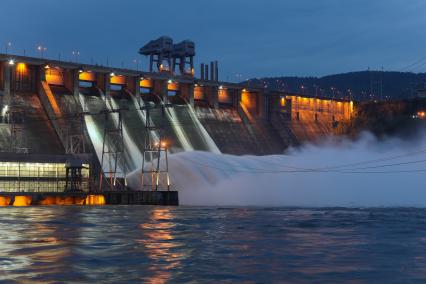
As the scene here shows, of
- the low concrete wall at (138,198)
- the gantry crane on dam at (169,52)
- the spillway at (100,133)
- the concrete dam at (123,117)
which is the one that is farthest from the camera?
the gantry crane on dam at (169,52)

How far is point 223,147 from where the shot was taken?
10419 centimetres

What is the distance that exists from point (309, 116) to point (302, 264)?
111148 millimetres

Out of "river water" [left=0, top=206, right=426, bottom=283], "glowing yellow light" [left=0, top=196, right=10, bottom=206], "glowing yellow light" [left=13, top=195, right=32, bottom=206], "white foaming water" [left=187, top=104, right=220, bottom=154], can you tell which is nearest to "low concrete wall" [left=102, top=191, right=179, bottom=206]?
"glowing yellow light" [left=13, top=195, right=32, bottom=206]

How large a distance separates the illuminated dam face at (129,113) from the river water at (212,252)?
133 feet

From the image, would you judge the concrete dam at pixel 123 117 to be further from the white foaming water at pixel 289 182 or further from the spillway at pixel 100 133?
the white foaming water at pixel 289 182

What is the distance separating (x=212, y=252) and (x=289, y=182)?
60543mm

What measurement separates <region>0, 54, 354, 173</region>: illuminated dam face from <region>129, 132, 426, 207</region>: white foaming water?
728cm

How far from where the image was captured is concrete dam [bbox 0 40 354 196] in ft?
276

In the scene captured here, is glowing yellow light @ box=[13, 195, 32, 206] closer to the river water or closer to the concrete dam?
the concrete dam

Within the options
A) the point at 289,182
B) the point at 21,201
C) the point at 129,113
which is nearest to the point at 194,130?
the point at 129,113

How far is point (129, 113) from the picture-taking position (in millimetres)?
96125

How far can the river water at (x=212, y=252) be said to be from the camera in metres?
22.2

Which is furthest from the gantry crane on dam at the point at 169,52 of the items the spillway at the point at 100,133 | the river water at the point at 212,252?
the river water at the point at 212,252

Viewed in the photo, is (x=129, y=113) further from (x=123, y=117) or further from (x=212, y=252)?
(x=212, y=252)
